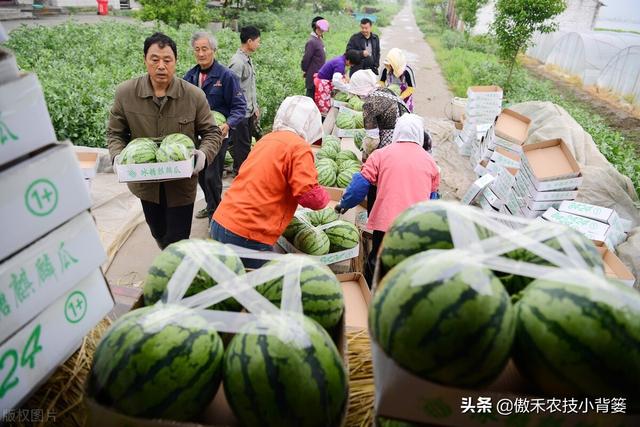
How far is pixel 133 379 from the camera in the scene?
1276mm

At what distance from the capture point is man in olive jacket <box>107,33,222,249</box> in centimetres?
374

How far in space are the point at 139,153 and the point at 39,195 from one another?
2.35m

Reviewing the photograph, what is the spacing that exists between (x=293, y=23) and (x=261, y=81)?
71.4 ft

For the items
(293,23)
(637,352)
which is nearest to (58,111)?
(637,352)

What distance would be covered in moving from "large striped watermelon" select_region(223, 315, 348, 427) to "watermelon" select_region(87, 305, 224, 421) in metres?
0.09

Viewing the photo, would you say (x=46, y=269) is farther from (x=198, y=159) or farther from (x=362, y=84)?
(x=362, y=84)

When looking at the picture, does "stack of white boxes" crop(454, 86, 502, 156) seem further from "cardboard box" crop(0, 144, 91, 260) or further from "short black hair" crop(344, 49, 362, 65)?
"cardboard box" crop(0, 144, 91, 260)

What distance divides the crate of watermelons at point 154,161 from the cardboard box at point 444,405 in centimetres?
267

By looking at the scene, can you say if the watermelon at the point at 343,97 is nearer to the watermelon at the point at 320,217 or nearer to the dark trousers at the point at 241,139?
the dark trousers at the point at 241,139

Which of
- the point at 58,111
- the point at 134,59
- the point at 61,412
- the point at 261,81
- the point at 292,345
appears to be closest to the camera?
the point at 292,345

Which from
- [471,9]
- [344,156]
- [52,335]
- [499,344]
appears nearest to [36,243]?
[52,335]

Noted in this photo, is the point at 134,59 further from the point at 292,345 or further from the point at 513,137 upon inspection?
the point at 292,345

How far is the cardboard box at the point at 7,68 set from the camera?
1.21 m

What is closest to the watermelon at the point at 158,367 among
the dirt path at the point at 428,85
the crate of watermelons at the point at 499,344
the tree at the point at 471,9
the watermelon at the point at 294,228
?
the crate of watermelons at the point at 499,344
